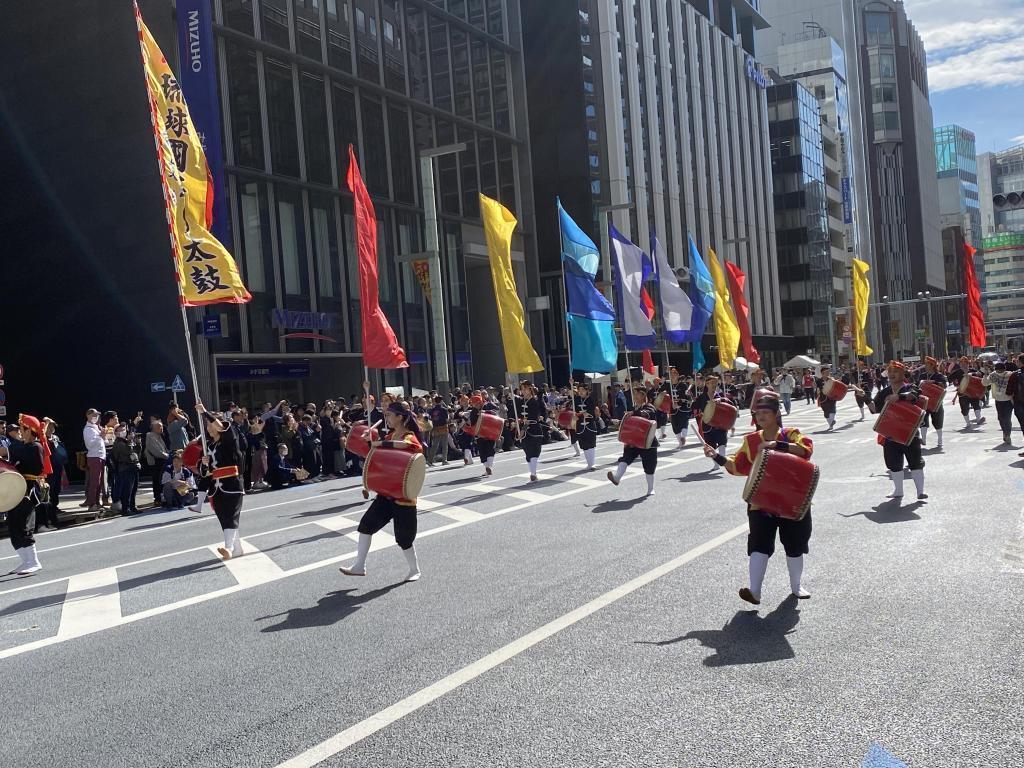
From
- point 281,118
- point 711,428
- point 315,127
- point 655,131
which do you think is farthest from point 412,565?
point 655,131

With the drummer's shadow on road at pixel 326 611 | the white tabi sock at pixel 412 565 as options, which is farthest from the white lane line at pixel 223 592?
the white tabi sock at pixel 412 565

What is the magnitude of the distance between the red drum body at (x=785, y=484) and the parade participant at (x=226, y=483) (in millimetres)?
6219

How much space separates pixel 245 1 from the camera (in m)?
30.8

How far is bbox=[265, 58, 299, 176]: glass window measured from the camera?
31812mm

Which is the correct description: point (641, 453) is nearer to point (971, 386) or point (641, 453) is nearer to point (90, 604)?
point (90, 604)

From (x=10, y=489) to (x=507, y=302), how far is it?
1113cm

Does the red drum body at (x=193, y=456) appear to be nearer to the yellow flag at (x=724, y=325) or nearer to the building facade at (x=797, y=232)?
the yellow flag at (x=724, y=325)

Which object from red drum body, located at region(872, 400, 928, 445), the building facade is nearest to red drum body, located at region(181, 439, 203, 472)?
red drum body, located at region(872, 400, 928, 445)

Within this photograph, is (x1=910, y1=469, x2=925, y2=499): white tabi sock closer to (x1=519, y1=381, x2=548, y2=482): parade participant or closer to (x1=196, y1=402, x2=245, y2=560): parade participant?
(x1=519, y1=381, x2=548, y2=482): parade participant

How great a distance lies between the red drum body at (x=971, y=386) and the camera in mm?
25078

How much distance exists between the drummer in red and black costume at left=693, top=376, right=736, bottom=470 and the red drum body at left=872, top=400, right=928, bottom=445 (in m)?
2.23

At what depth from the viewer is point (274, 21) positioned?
3203 centimetres

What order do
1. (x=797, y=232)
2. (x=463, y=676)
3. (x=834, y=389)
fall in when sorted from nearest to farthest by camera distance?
1. (x=463, y=676)
2. (x=834, y=389)
3. (x=797, y=232)

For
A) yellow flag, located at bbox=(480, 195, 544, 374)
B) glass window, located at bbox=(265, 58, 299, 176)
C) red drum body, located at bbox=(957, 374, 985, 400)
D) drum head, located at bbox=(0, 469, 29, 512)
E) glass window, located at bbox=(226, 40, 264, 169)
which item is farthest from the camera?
glass window, located at bbox=(265, 58, 299, 176)
